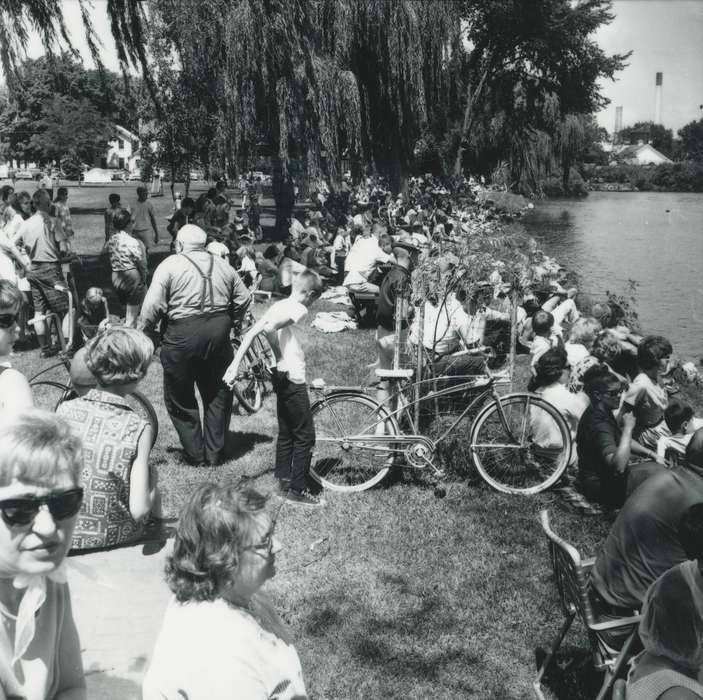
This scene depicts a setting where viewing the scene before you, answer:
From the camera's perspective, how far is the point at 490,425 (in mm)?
5902

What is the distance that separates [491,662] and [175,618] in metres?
2.22

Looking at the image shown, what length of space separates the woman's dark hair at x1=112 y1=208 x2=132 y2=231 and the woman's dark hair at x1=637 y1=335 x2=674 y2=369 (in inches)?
217

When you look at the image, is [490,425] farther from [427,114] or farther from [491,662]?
[427,114]

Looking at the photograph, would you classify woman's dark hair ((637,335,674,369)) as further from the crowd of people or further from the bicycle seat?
the bicycle seat

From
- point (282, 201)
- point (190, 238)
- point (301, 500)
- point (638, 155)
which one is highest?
point (190, 238)

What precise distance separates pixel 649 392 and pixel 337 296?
8.26 metres

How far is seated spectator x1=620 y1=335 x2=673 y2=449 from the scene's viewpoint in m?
5.93

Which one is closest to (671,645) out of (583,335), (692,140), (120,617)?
(120,617)

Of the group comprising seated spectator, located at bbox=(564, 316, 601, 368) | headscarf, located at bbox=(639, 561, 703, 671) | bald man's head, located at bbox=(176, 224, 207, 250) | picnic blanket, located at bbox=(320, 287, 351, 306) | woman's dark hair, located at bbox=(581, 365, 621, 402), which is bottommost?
picnic blanket, located at bbox=(320, 287, 351, 306)

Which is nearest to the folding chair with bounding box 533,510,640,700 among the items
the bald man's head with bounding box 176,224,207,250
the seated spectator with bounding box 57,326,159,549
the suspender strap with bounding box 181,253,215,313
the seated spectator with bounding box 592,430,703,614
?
the seated spectator with bounding box 592,430,703,614

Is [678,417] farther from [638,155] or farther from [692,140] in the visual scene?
[638,155]

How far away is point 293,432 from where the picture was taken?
5363 millimetres

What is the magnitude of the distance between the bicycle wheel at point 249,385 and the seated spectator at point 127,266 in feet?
6.27

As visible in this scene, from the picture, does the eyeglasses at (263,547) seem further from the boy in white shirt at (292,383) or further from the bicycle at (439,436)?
the bicycle at (439,436)
